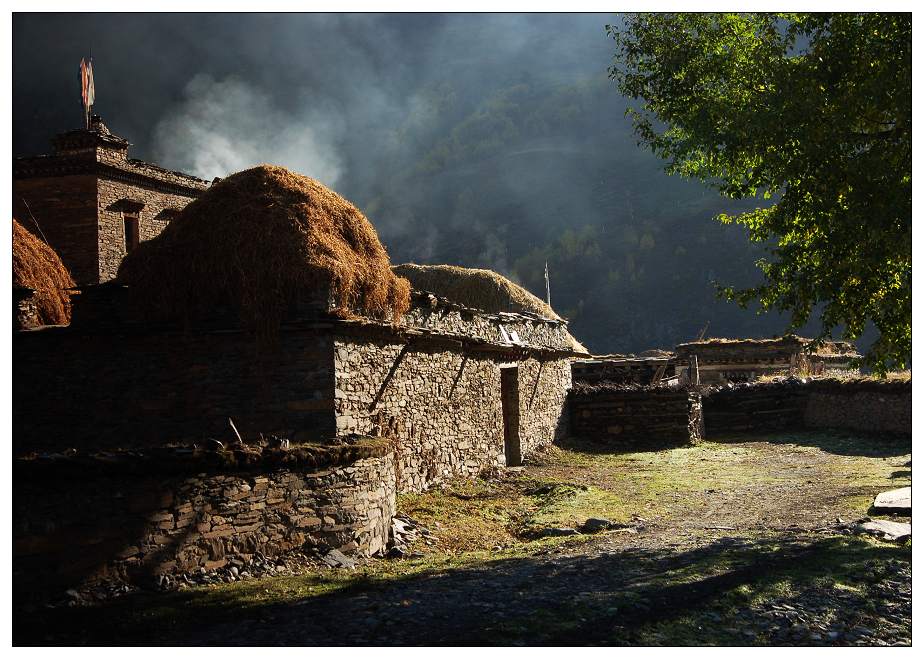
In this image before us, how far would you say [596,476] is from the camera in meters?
16.0

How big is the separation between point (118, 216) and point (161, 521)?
637 inches

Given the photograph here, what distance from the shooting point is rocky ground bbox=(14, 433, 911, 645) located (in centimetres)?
598

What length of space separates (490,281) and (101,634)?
22301 millimetres

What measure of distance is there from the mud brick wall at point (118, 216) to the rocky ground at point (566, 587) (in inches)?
507

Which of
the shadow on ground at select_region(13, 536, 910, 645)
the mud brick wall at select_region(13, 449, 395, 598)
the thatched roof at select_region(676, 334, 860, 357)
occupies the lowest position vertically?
the shadow on ground at select_region(13, 536, 910, 645)

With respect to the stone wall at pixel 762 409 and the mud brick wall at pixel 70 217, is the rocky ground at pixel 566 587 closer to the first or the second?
the stone wall at pixel 762 409

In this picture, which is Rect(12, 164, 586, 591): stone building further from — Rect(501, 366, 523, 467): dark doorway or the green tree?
the green tree

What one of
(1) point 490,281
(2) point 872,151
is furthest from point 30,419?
(1) point 490,281

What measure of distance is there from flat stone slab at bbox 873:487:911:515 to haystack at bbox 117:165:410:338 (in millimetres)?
7585

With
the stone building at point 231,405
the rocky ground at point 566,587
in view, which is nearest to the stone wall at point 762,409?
the rocky ground at point 566,587

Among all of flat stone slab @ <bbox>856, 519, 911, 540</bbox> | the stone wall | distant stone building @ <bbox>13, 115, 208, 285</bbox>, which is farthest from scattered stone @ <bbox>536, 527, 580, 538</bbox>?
distant stone building @ <bbox>13, 115, 208, 285</bbox>

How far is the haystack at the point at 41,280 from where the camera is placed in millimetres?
12570

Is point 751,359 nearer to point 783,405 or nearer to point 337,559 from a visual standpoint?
point 783,405

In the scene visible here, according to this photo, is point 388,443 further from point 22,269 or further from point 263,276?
point 22,269
